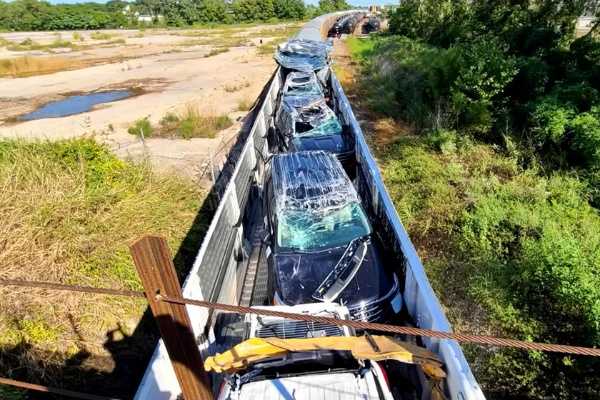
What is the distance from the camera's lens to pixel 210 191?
336 inches

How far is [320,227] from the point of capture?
5031 mm

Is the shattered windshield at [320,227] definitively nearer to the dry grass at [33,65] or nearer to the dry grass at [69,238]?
the dry grass at [69,238]

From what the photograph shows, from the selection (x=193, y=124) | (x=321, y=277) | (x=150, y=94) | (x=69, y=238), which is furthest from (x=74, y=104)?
(x=321, y=277)

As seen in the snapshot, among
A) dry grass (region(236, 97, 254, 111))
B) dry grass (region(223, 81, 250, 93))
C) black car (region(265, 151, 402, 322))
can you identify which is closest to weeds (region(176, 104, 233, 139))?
dry grass (region(236, 97, 254, 111))

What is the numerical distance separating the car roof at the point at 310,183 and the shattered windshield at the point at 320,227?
11 cm

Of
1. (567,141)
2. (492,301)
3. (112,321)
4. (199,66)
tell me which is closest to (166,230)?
(112,321)

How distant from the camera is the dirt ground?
39.5 ft

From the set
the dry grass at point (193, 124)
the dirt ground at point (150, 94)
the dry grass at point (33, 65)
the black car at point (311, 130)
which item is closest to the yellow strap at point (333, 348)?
the black car at point (311, 130)

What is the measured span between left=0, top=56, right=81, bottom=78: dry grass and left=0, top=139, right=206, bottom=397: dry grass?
32879 mm

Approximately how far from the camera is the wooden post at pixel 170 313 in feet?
5.56

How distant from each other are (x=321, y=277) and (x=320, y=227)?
780 millimetres

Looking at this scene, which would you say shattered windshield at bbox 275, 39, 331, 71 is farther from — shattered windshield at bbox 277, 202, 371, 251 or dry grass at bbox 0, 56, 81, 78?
dry grass at bbox 0, 56, 81, 78

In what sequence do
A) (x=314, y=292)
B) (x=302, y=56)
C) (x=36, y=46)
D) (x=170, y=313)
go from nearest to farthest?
(x=170, y=313)
(x=314, y=292)
(x=302, y=56)
(x=36, y=46)

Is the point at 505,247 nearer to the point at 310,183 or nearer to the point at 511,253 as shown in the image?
the point at 511,253
